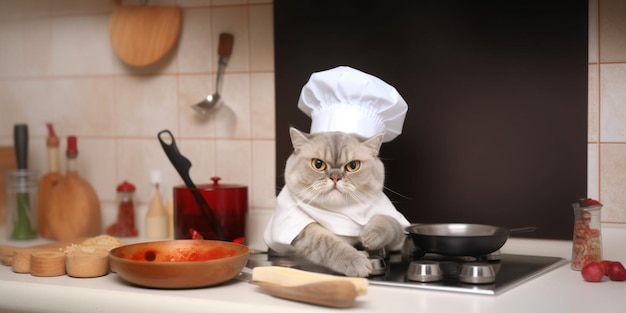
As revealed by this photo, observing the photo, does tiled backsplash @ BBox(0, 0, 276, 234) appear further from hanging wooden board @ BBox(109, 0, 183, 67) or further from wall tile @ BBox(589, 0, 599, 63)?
wall tile @ BBox(589, 0, 599, 63)

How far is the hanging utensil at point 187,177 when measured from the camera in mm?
1738

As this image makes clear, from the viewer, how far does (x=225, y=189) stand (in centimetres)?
179

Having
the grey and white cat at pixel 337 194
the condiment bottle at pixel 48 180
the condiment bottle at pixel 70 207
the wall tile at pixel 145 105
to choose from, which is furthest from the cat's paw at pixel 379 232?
the condiment bottle at pixel 48 180

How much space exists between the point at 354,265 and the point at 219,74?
81 centimetres

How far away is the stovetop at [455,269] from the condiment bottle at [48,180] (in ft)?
2.61

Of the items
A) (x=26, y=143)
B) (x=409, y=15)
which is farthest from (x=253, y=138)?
(x=26, y=143)

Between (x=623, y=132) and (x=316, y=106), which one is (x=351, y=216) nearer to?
(x=316, y=106)

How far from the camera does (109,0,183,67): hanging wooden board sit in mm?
2006

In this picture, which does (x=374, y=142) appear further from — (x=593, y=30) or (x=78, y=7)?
(x=78, y=7)

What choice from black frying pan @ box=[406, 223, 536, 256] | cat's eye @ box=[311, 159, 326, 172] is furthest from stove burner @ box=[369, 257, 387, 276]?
cat's eye @ box=[311, 159, 326, 172]

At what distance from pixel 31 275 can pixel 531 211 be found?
1.10m

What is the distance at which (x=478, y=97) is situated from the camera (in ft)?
5.62

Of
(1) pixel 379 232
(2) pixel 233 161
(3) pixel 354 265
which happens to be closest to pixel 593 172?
(1) pixel 379 232

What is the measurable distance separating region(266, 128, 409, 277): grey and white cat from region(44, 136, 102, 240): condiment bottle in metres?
0.77
